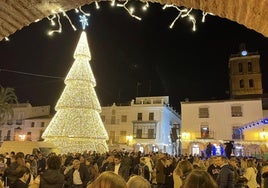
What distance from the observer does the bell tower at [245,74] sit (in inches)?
1512

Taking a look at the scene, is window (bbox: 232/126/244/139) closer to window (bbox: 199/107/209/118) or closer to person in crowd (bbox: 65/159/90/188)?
window (bbox: 199/107/209/118)

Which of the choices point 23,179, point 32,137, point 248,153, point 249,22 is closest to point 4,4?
point 249,22

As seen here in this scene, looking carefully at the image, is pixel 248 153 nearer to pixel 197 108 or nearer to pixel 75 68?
pixel 197 108

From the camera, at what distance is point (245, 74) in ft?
128

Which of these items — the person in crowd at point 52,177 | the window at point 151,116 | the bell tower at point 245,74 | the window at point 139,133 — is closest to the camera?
the person in crowd at point 52,177

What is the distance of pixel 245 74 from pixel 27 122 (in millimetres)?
33929

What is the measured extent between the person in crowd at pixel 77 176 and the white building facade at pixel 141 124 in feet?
104

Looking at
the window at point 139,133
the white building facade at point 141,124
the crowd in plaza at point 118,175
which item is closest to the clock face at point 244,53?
the white building facade at point 141,124

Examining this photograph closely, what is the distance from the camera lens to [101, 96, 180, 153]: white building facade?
39562 mm

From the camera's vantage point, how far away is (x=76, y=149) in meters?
18.4

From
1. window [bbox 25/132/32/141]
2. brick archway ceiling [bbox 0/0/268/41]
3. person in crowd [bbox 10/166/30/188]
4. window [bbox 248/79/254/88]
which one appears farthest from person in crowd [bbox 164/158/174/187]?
window [bbox 25/132/32/141]

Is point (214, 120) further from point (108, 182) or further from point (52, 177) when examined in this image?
point (108, 182)

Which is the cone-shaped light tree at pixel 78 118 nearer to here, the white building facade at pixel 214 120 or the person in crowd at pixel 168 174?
the person in crowd at pixel 168 174

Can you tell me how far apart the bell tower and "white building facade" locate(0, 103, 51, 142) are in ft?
93.4
